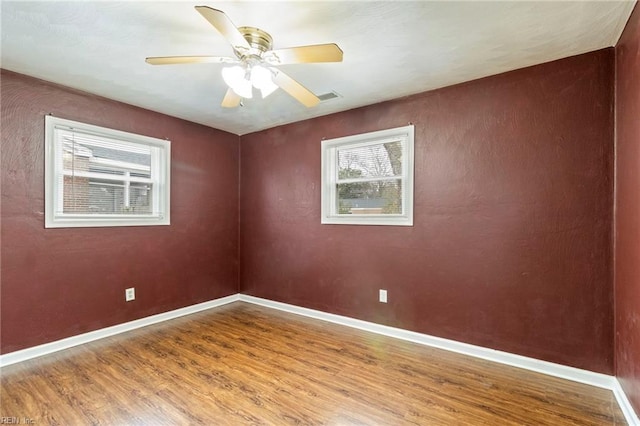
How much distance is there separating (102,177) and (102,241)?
2.11ft

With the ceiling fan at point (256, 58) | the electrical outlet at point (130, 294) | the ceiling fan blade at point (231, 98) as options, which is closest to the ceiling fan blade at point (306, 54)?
the ceiling fan at point (256, 58)

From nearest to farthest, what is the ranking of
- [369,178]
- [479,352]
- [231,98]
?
1. [231,98]
2. [479,352]
3. [369,178]

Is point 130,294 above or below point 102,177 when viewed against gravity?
below

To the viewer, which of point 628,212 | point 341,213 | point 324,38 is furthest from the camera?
point 341,213

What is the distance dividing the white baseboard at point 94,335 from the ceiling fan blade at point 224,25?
297cm

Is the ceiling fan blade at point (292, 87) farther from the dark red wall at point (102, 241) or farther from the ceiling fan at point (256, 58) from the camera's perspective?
the dark red wall at point (102, 241)

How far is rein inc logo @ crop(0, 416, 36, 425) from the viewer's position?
5.78 ft

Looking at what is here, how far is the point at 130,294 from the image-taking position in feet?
10.7

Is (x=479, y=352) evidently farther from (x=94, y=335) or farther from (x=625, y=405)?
(x=94, y=335)

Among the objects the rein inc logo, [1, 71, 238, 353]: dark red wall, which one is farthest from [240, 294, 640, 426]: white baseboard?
the rein inc logo

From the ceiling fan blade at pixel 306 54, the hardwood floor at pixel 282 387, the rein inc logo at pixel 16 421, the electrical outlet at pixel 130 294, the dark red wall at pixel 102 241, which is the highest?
the ceiling fan blade at pixel 306 54

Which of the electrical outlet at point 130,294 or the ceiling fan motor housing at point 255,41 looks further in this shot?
the electrical outlet at point 130,294

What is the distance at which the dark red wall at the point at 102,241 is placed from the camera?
2523 mm

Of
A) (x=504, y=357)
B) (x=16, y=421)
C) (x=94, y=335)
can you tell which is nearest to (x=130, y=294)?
(x=94, y=335)
